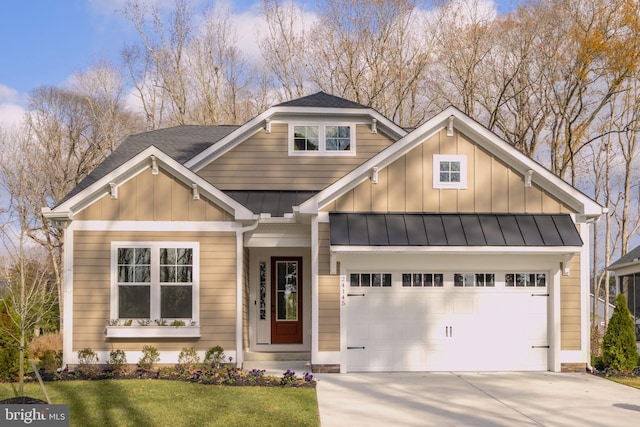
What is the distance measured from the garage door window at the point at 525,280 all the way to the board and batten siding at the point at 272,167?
5.07 metres

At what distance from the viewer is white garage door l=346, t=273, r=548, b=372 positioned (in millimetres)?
13703

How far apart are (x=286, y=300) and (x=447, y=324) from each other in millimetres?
4454

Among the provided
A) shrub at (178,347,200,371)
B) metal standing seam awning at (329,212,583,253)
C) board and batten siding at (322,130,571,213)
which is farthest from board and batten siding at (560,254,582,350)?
shrub at (178,347,200,371)

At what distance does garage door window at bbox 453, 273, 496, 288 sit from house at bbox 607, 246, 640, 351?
863 centimetres

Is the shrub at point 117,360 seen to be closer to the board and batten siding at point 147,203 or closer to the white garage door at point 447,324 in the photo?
the board and batten siding at point 147,203

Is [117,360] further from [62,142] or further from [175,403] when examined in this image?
[62,142]

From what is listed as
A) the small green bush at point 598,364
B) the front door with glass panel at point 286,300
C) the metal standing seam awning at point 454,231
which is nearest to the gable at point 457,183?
the metal standing seam awning at point 454,231

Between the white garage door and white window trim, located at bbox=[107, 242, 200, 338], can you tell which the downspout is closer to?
white window trim, located at bbox=[107, 242, 200, 338]

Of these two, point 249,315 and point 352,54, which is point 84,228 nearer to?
point 249,315

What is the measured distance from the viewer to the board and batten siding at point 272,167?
16.9 m

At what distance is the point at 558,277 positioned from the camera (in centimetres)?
1376

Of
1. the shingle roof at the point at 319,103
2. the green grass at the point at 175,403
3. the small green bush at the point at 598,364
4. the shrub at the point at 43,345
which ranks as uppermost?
the shingle roof at the point at 319,103

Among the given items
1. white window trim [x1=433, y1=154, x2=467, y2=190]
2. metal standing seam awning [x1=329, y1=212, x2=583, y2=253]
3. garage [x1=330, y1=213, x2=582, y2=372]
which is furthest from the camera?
white window trim [x1=433, y1=154, x2=467, y2=190]
